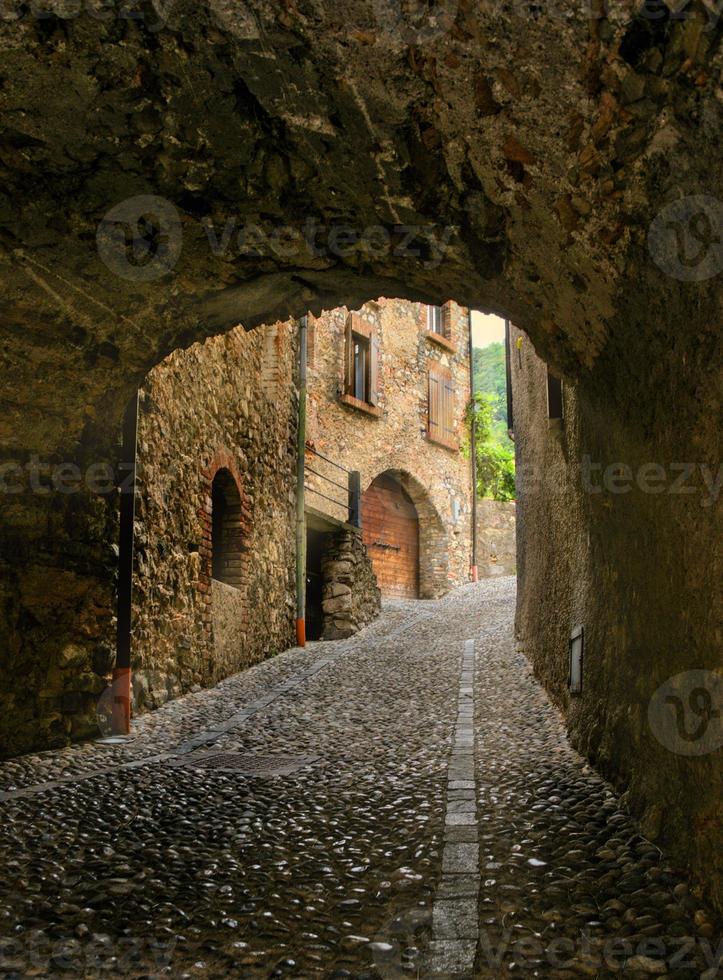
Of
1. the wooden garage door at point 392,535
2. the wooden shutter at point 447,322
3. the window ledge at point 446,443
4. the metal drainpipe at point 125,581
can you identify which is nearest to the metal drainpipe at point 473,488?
the window ledge at point 446,443

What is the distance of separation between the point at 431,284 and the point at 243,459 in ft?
17.5

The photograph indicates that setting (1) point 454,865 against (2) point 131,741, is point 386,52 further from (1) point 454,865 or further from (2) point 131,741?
(2) point 131,741

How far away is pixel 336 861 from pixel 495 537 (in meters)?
18.6

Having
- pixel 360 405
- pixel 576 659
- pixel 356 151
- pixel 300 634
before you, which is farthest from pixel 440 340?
pixel 356 151

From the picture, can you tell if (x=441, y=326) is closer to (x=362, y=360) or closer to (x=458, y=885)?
(x=362, y=360)

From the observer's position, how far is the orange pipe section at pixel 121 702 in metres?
5.47

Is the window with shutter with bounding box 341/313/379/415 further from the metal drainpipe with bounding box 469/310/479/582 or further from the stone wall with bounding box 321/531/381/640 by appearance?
the stone wall with bounding box 321/531/381/640

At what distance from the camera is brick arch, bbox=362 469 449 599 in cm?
1867

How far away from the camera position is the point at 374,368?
56.5 feet

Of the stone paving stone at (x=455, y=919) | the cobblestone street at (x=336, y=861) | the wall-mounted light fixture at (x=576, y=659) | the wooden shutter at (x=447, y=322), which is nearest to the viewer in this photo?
the cobblestone street at (x=336, y=861)

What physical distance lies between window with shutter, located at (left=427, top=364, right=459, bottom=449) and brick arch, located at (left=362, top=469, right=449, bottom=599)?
4.69 ft

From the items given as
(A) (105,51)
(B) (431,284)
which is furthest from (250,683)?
(A) (105,51)

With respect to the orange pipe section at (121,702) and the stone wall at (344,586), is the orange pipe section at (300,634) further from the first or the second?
the orange pipe section at (121,702)

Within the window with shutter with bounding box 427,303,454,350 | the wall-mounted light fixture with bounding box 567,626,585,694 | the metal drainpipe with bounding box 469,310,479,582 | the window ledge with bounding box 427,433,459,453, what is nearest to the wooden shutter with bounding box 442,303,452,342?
the window with shutter with bounding box 427,303,454,350
